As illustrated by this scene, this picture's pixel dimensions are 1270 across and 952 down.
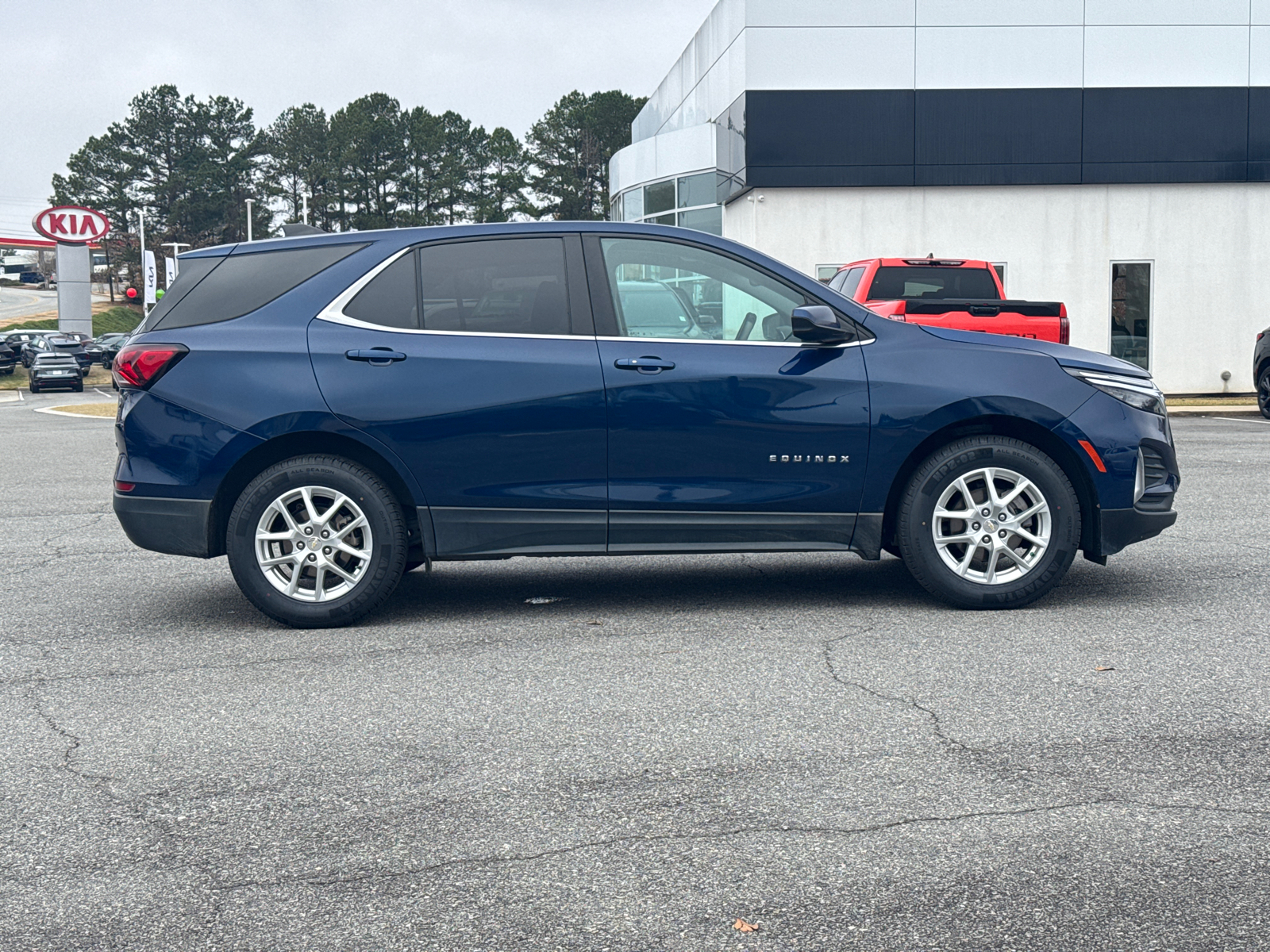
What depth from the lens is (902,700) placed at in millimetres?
4773

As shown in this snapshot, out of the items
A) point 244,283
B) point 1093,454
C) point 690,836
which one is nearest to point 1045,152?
point 1093,454

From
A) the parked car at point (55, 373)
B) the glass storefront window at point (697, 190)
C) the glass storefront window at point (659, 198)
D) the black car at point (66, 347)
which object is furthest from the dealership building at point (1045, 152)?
the black car at point (66, 347)

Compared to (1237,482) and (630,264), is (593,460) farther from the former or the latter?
(1237,482)

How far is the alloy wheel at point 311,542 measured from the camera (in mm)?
5938

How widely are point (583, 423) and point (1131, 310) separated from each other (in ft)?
74.6

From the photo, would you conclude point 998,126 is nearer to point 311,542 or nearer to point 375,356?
point 375,356

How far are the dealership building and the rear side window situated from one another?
20.2 metres

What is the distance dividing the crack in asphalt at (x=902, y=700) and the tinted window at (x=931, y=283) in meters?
10.3

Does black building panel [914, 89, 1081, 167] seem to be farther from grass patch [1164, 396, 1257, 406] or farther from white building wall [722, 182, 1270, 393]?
grass patch [1164, 396, 1257, 406]

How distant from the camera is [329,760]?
4.19 metres

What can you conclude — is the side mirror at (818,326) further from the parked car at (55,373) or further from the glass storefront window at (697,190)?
the parked car at (55,373)

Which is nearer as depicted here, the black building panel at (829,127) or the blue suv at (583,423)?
the blue suv at (583,423)

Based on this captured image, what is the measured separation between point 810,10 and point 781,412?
70.7 ft

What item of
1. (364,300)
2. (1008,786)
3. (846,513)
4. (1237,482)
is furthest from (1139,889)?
(1237,482)
